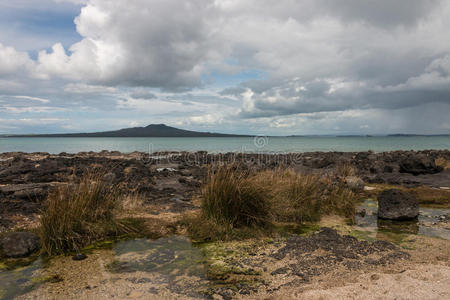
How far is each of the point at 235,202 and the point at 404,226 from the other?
3821 millimetres

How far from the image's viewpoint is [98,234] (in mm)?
5469

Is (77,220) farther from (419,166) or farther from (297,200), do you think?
(419,166)

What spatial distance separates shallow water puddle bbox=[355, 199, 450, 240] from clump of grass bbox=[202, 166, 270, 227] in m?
2.24

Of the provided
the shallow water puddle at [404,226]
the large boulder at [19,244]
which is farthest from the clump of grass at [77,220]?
the shallow water puddle at [404,226]

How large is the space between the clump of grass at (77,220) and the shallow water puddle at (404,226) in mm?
5184

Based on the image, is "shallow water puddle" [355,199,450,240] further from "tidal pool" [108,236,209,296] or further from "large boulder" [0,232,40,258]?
"large boulder" [0,232,40,258]

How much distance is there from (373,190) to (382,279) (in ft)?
26.3

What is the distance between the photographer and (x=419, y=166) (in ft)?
47.6

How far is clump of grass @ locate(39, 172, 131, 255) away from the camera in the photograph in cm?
488

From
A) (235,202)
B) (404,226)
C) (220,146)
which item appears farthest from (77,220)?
(220,146)

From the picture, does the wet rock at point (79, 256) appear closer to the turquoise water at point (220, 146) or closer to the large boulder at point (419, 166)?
the large boulder at point (419, 166)

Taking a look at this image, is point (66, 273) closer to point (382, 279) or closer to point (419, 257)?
point (382, 279)

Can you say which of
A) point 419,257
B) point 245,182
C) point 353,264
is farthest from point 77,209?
point 419,257

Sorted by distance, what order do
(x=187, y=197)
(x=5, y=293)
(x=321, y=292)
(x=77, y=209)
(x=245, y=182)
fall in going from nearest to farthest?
(x=321, y=292) → (x=5, y=293) → (x=77, y=209) → (x=245, y=182) → (x=187, y=197)
